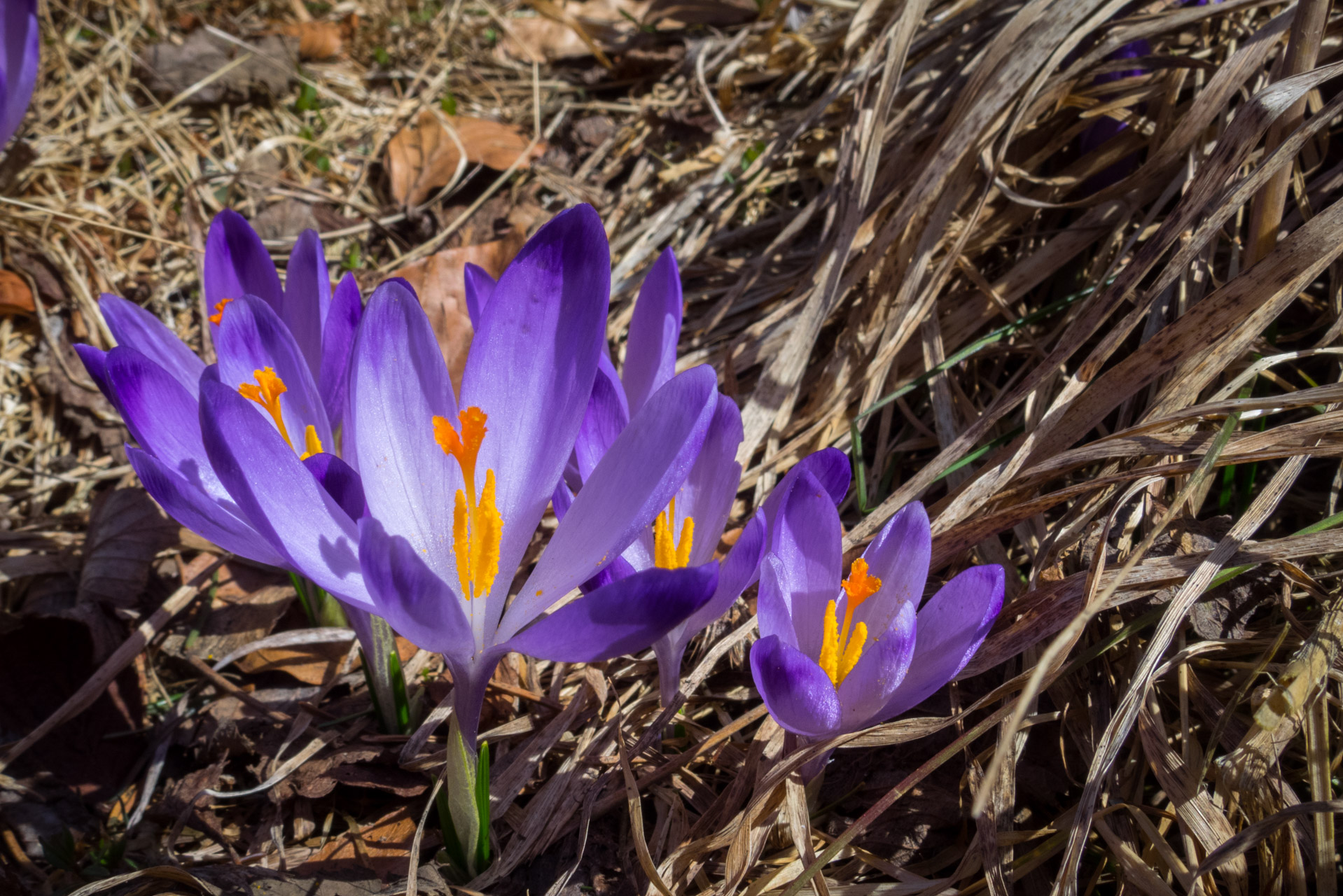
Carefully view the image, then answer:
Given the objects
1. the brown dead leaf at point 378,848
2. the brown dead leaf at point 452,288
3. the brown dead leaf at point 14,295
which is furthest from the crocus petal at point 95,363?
the brown dead leaf at point 14,295

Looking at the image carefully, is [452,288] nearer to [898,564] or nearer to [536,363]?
[536,363]

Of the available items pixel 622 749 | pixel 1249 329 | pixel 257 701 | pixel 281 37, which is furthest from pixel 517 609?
pixel 281 37

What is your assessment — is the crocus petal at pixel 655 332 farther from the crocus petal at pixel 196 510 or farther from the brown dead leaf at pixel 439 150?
the brown dead leaf at pixel 439 150

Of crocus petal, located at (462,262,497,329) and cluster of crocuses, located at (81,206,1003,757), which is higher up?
crocus petal, located at (462,262,497,329)

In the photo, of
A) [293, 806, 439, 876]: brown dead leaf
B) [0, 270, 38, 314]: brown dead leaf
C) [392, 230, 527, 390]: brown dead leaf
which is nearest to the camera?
[293, 806, 439, 876]: brown dead leaf

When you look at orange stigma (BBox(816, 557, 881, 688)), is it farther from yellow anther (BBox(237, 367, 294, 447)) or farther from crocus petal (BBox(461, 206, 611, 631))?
yellow anther (BBox(237, 367, 294, 447))

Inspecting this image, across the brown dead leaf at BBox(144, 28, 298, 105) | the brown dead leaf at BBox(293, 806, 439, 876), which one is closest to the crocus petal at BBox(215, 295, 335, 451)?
the brown dead leaf at BBox(293, 806, 439, 876)
